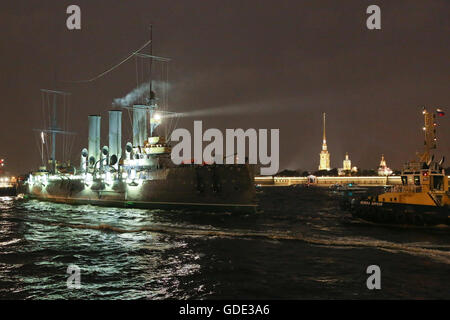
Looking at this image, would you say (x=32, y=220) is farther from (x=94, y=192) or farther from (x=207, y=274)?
(x=207, y=274)

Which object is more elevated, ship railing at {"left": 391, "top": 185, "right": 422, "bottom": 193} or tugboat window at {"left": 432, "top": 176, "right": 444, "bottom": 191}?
tugboat window at {"left": 432, "top": 176, "right": 444, "bottom": 191}

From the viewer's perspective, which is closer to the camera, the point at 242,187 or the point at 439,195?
the point at 439,195

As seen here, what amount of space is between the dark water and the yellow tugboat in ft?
3.36

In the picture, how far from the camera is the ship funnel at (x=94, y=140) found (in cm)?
5738

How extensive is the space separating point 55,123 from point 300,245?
61302 mm

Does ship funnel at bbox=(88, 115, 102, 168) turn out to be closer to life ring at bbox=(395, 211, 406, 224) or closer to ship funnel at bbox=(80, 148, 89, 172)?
ship funnel at bbox=(80, 148, 89, 172)

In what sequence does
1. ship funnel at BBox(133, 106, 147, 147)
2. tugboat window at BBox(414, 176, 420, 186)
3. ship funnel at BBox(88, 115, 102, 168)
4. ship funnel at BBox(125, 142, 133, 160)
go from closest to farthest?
tugboat window at BBox(414, 176, 420, 186) → ship funnel at BBox(125, 142, 133, 160) → ship funnel at BBox(133, 106, 147, 147) → ship funnel at BBox(88, 115, 102, 168)

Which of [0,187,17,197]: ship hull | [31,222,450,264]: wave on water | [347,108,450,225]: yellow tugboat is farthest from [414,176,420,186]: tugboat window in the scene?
[0,187,17,197]: ship hull

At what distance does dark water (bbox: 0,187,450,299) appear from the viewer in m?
12.1

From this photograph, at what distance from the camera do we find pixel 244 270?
580 inches

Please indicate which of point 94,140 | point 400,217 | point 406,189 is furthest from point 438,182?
point 94,140

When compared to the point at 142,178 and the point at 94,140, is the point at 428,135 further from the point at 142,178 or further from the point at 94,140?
the point at 94,140

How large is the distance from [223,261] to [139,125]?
39.0m

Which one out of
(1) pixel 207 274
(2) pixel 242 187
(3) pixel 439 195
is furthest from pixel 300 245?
(2) pixel 242 187
